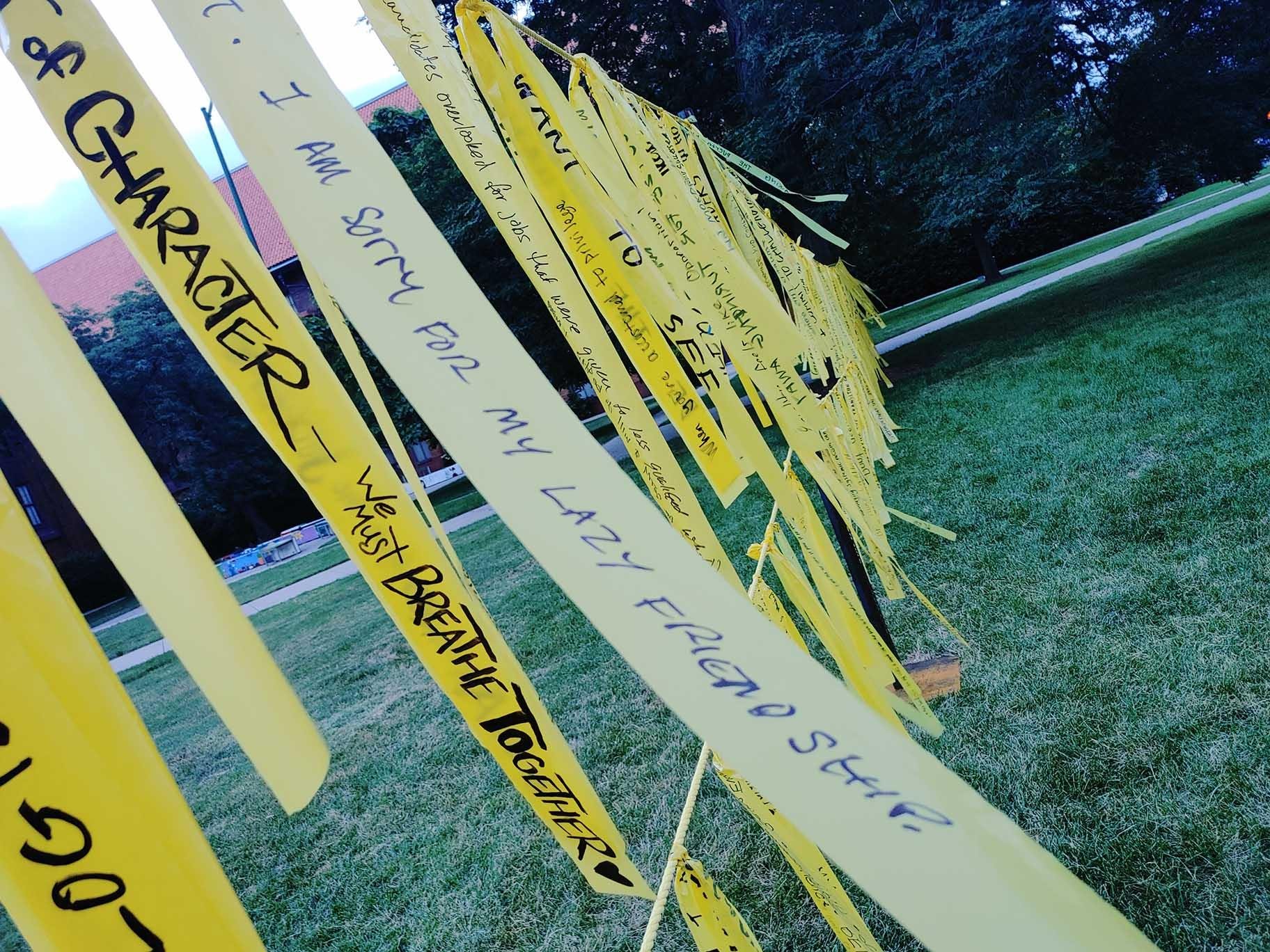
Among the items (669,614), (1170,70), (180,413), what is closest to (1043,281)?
(1170,70)

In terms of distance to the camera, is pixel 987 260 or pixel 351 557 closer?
pixel 351 557

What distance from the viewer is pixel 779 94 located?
1144 centimetres

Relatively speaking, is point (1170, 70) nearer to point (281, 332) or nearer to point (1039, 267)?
point (1039, 267)

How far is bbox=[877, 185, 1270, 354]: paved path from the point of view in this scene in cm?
1781

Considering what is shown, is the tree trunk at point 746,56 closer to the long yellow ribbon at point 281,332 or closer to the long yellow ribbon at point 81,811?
the long yellow ribbon at point 281,332

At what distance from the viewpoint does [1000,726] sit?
135 inches

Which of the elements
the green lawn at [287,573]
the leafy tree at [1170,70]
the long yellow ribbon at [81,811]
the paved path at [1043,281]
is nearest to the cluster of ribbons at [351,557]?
the long yellow ribbon at [81,811]

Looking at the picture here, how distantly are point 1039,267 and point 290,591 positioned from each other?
22.2m

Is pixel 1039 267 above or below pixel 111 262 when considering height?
below

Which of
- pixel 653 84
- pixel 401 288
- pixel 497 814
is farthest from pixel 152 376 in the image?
pixel 401 288

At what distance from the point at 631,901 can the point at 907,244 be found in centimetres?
1487

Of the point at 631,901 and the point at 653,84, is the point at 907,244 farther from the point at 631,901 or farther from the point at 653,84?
the point at 631,901

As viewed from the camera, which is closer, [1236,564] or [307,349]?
[307,349]

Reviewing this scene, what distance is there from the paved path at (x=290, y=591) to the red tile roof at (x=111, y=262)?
1491cm
